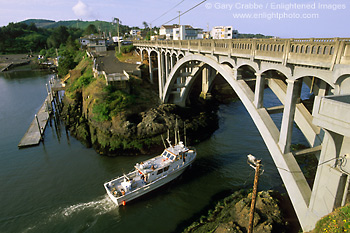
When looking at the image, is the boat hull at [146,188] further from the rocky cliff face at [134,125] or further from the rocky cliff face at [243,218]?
the rocky cliff face at [134,125]

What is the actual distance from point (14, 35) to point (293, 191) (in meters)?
152

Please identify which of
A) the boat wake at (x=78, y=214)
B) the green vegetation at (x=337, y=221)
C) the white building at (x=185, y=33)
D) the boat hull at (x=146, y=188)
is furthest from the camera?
the white building at (x=185, y=33)

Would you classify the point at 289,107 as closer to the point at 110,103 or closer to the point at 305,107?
the point at 305,107

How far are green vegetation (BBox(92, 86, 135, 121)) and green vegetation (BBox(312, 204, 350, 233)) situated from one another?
2297 cm

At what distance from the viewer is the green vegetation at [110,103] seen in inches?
1056

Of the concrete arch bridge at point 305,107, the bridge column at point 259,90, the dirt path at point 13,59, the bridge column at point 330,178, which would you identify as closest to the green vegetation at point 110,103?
the concrete arch bridge at point 305,107

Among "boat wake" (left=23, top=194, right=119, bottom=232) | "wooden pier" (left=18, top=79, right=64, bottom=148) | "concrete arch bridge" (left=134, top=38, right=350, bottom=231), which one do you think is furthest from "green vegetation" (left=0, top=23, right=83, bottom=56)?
"concrete arch bridge" (left=134, top=38, right=350, bottom=231)

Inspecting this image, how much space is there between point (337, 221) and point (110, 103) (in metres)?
24.9

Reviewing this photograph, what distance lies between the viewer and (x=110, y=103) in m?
27.7

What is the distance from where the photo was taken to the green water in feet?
51.2

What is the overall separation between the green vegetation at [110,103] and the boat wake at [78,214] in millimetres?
11710

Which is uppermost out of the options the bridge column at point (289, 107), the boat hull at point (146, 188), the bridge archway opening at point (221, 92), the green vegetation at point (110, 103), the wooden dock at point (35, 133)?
the bridge column at point (289, 107)

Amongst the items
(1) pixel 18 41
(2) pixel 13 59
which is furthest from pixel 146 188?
(1) pixel 18 41

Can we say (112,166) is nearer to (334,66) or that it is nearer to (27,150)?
(27,150)
